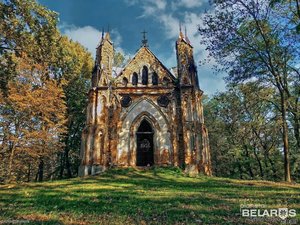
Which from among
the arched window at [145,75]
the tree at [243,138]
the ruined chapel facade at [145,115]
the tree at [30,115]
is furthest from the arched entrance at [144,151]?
the tree at [243,138]

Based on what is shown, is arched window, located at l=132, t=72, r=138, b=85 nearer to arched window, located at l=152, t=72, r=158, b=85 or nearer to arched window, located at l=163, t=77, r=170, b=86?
arched window, located at l=152, t=72, r=158, b=85

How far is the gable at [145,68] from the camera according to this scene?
2198cm

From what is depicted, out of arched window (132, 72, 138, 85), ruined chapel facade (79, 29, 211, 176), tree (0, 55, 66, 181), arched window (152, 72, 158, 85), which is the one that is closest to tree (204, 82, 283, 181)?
ruined chapel facade (79, 29, 211, 176)

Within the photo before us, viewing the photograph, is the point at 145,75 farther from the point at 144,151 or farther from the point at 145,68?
the point at 144,151

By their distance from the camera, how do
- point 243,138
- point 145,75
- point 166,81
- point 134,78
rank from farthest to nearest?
point 243,138
point 145,75
point 134,78
point 166,81

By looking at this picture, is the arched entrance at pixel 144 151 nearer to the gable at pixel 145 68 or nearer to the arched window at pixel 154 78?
the arched window at pixel 154 78

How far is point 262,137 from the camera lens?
3106 centimetres

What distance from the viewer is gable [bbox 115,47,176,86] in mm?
21984

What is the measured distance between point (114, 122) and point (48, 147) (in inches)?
221

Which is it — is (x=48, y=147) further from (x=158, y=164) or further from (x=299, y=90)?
(x=299, y=90)

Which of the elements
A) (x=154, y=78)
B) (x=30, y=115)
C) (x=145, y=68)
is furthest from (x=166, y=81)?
(x=30, y=115)

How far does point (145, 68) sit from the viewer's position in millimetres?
22656

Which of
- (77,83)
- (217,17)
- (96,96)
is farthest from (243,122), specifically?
(77,83)

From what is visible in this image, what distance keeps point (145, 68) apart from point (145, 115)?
14.4ft
